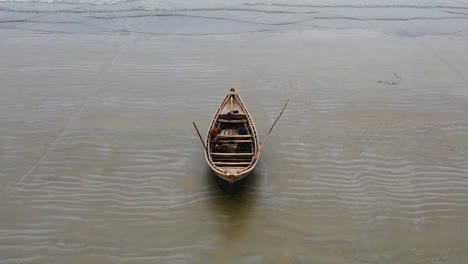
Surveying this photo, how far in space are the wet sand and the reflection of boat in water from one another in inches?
25.5

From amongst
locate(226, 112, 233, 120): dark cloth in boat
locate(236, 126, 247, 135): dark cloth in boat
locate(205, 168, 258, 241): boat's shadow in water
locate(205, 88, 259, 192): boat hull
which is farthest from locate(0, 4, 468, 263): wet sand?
locate(226, 112, 233, 120): dark cloth in boat

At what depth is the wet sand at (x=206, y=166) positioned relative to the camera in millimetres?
8859

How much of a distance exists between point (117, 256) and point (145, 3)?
2025cm

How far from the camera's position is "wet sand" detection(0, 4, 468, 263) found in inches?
349

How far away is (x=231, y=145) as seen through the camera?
10656mm

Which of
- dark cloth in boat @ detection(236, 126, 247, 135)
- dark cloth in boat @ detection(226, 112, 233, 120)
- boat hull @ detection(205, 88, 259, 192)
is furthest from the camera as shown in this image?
dark cloth in boat @ detection(226, 112, 233, 120)

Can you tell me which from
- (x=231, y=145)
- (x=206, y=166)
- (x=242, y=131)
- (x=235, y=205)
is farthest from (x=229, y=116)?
(x=235, y=205)

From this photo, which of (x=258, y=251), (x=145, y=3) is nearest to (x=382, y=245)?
(x=258, y=251)

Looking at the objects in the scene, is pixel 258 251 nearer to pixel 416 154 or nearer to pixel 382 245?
pixel 382 245

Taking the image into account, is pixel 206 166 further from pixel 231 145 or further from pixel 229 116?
pixel 229 116

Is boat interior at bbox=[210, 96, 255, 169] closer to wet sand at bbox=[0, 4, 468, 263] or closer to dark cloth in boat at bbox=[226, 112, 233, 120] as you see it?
dark cloth in boat at bbox=[226, 112, 233, 120]

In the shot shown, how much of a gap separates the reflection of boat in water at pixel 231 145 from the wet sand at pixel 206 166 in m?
0.65

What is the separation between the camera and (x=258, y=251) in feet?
28.4

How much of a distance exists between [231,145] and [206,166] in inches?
34.6
